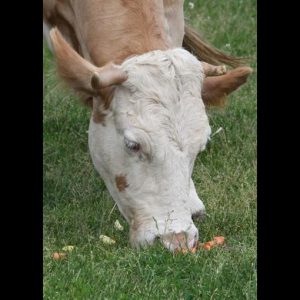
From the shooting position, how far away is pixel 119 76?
17.4ft

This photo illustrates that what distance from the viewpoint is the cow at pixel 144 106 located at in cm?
508

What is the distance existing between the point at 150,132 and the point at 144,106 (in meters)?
0.17

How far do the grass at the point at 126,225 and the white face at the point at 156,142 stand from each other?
0.18 m

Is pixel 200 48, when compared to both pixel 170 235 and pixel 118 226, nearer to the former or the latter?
pixel 118 226

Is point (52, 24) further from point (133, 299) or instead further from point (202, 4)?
point (202, 4)

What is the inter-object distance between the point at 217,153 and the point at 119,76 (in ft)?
7.27

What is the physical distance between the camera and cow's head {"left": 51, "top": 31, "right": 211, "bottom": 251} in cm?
507

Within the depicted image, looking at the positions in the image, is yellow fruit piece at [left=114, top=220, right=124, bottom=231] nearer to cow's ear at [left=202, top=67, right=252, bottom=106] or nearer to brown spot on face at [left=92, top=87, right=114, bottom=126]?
brown spot on face at [left=92, top=87, right=114, bottom=126]

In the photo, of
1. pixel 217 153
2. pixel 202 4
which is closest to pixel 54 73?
pixel 217 153

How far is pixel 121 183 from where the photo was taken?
210 inches

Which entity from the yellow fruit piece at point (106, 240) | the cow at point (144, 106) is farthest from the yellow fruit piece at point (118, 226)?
the cow at point (144, 106)

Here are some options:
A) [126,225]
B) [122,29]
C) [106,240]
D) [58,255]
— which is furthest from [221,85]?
[58,255]

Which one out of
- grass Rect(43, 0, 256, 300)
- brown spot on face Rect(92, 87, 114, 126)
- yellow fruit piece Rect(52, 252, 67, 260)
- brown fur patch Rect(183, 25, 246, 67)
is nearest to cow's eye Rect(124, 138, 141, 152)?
brown spot on face Rect(92, 87, 114, 126)

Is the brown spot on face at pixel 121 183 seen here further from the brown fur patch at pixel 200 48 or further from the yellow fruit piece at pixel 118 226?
the brown fur patch at pixel 200 48
